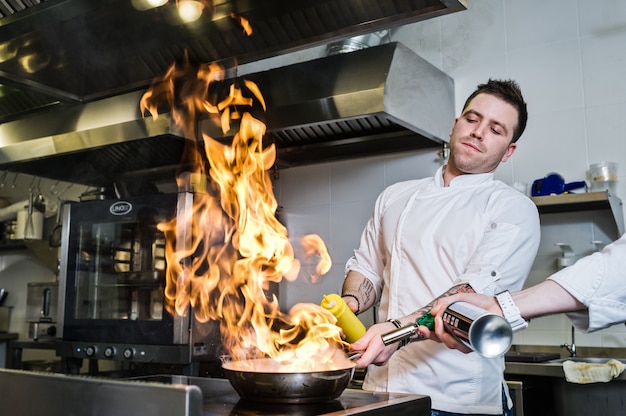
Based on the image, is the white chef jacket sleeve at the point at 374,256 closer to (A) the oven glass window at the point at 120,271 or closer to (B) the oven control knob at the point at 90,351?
(A) the oven glass window at the point at 120,271

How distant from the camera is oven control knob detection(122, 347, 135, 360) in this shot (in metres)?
2.86

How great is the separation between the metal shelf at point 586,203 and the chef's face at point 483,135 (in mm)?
733

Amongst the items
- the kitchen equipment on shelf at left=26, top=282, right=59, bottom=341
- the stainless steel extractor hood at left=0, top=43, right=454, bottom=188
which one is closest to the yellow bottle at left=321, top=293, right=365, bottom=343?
the stainless steel extractor hood at left=0, top=43, right=454, bottom=188

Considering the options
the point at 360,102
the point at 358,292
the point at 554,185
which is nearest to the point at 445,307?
the point at 358,292

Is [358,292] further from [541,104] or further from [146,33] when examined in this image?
[541,104]

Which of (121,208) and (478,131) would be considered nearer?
(478,131)

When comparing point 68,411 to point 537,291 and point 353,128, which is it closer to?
point 537,291

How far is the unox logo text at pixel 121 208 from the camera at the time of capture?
3053 millimetres

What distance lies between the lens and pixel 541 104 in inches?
114

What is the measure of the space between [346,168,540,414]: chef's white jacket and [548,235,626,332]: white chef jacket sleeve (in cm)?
32

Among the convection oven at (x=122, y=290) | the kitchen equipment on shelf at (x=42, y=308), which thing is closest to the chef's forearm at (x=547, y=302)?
the convection oven at (x=122, y=290)

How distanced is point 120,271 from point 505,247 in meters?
2.00

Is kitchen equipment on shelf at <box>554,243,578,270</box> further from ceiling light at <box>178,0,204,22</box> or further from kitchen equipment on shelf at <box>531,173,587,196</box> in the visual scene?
ceiling light at <box>178,0,204,22</box>

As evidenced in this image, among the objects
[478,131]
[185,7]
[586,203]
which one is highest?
[185,7]
